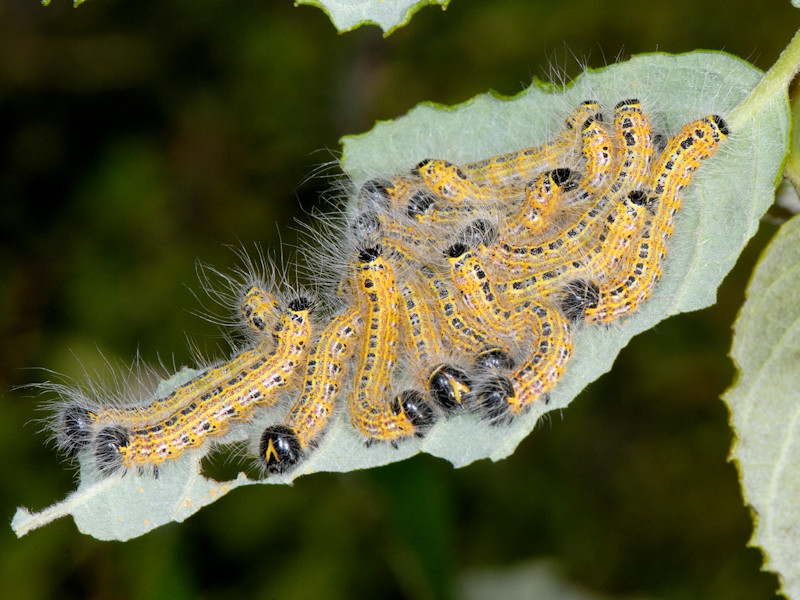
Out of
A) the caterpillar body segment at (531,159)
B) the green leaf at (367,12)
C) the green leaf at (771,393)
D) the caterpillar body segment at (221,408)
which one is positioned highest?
the green leaf at (367,12)

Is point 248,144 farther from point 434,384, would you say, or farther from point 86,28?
point 434,384

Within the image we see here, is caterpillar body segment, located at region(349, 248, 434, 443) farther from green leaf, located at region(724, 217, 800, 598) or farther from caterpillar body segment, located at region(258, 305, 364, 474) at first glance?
green leaf, located at region(724, 217, 800, 598)

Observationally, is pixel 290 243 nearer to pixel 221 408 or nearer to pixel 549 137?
pixel 221 408

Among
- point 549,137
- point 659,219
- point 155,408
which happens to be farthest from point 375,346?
point 659,219

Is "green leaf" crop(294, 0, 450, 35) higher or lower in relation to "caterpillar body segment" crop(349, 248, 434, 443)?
higher

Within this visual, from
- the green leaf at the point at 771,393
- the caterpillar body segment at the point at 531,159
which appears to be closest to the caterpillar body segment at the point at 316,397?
the caterpillar body segment at the point at 531,159

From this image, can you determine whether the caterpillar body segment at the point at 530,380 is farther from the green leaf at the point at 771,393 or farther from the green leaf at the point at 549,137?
the green leaf at the point at 771,393

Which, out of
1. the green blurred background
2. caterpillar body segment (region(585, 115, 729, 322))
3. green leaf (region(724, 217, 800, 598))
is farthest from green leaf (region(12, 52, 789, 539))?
the green blurred background
